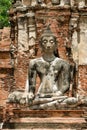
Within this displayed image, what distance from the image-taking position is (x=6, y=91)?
16281 millimetres

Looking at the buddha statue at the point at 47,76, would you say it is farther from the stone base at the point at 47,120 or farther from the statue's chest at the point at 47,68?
the stone base at the point at 47,120

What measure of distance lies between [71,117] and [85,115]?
0.30m

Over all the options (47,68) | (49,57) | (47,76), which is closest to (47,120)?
(47,76)

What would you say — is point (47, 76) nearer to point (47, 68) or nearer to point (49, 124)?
point (47, 68)

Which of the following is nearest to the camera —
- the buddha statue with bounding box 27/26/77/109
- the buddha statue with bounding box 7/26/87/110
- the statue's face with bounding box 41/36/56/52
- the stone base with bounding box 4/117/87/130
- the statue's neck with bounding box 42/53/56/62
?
the stone base with bounding box 4/117/87/130

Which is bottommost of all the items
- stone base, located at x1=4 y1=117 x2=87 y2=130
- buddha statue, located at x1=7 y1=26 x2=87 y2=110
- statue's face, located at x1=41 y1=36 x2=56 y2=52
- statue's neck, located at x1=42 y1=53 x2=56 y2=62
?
stone base, located at x1=4 y1=117 x2=87 y2=130

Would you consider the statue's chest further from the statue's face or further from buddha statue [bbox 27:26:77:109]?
the statue's face

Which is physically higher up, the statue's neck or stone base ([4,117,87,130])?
the statue's neck

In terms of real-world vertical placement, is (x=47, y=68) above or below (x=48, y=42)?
below

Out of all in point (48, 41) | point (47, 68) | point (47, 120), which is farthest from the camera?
point (47, 68)

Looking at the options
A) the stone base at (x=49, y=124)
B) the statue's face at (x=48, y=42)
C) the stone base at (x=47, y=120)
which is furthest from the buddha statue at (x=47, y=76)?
the stone base at (x=49, y=124)

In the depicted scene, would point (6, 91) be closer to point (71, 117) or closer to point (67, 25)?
point (67, 25)

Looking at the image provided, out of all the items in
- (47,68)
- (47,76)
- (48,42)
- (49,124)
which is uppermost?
(48,42)

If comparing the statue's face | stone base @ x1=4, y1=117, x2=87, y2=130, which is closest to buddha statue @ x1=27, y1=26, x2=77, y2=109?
the statue's face
